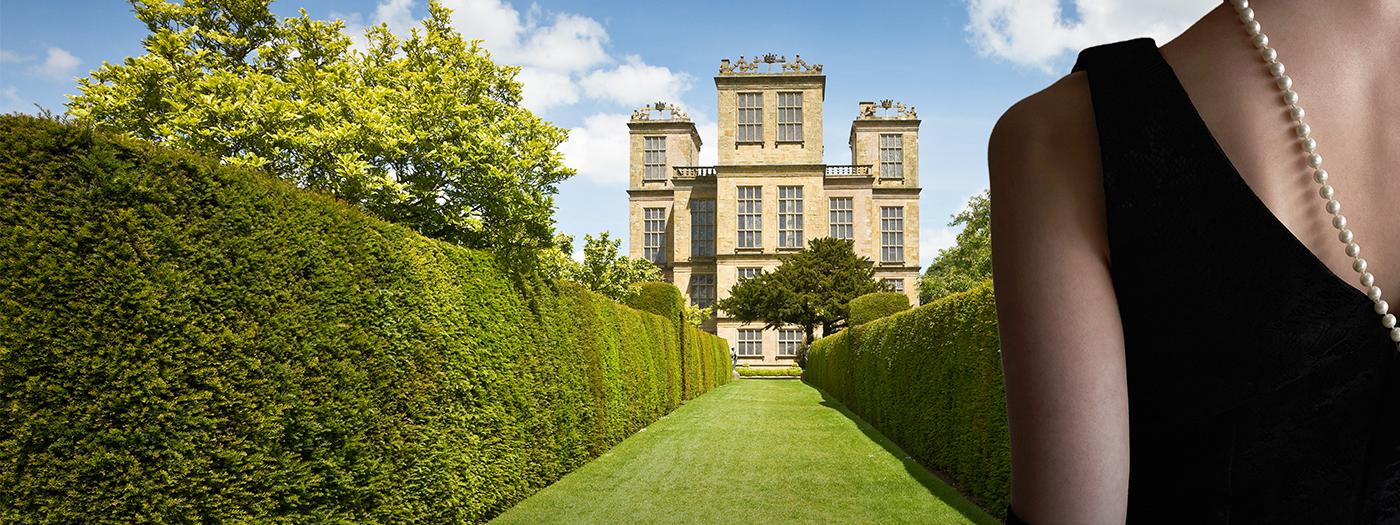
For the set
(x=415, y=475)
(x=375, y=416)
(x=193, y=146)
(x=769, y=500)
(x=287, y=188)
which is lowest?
(x=769, y=500)

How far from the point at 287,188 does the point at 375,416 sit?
4.62 feet

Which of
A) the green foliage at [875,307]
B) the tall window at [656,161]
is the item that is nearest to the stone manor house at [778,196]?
the tall window at [656,161]

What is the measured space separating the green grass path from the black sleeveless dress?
5.57 m

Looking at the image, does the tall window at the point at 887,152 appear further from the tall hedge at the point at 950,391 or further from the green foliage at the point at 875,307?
the tall hedge at the point at 950,391

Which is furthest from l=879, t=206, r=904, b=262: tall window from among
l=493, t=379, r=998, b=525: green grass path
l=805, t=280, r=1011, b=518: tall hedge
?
l=493, t=379, r=998, b=525: green grass path

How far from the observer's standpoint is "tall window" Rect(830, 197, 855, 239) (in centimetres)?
4309

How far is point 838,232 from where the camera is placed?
4312cm

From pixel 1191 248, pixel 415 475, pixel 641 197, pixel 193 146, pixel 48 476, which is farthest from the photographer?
pixel 641 197

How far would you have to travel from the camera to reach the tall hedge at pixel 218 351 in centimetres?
323

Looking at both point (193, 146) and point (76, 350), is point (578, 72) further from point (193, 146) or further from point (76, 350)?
point (76, 350)

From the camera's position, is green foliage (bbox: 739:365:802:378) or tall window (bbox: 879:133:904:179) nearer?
green foliage (bbox: 739:365:802:378)

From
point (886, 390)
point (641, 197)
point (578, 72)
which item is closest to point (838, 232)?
point (641, 197)

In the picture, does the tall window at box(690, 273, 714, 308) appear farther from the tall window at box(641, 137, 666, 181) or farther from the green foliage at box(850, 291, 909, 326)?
the green foliage at box(850, 291, 909, 326)

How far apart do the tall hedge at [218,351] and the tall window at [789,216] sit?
1452 inches
